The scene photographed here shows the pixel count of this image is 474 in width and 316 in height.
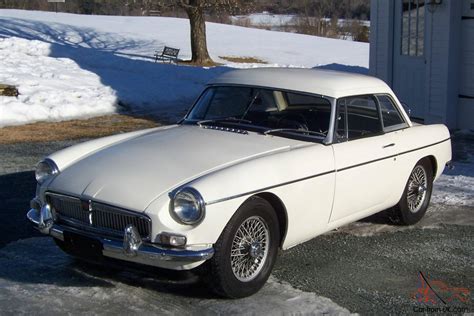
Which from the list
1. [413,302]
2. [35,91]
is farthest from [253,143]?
[35,91]

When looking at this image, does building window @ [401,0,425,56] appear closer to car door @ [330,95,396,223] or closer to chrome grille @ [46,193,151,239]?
car door @ [330,95,396,223]

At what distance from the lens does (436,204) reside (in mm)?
7461

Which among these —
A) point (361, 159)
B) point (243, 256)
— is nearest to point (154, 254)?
point (243, 256)

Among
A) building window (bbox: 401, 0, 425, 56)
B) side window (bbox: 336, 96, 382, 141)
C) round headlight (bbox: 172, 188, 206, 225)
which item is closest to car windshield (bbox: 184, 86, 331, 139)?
side window (bbox: 336, 96, 382, 141)

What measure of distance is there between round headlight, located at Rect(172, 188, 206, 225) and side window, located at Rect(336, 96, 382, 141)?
161cm

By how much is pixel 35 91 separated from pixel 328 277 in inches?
422

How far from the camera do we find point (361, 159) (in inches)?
227

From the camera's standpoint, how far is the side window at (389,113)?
6.41 metres

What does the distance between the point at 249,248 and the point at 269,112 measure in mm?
1508

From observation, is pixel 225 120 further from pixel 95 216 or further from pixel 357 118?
pixel 95 216

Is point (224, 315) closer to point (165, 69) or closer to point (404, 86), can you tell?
point (404, 86)

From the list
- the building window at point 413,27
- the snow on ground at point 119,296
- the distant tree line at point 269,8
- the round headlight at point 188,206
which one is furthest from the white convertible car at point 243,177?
the distant tree line at point 269,8

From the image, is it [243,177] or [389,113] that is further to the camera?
[389,113]

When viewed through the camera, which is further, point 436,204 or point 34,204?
point 436,204
